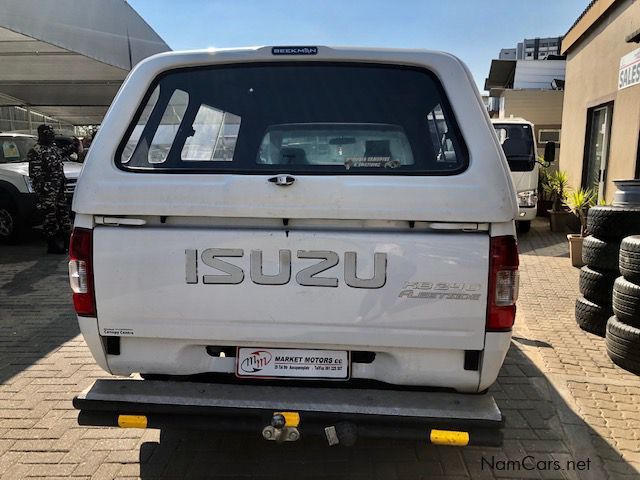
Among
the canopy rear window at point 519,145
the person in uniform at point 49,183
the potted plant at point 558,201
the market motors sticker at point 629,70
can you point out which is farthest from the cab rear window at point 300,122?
the potted plant at point 558,201

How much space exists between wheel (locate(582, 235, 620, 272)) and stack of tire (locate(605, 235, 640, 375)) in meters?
0.40

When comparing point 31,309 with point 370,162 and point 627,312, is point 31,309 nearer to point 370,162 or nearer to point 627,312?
point 370,162

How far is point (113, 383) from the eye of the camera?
2.49m

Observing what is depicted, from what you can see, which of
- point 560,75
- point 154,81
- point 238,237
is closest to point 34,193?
point 154,81

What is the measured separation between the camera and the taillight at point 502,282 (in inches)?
87.6

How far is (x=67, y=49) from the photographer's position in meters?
9.98

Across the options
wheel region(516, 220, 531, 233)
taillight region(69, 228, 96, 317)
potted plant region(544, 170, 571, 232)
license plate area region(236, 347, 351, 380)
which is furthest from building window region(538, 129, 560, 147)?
taillight region(69, 228, 96, 317)

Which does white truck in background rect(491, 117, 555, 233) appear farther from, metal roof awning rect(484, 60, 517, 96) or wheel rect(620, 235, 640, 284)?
metal roof awning rect(484, 60, 517, 96)

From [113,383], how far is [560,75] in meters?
23.4

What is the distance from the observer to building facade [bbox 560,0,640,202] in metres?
7.69

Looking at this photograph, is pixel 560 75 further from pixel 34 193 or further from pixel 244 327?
pixel 244 327

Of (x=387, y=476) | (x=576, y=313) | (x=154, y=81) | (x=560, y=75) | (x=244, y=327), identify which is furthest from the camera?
(x=560, y=75)

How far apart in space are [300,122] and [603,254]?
3.12m

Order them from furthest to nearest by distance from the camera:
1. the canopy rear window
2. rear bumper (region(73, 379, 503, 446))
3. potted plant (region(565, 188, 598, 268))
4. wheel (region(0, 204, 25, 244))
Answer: the canopy rear window → wheel (region(0, 204, 25, 244)) → potted plant (region(565, 188, 598, 268)) → rear bumper (region(73, 379, 503, 446))
